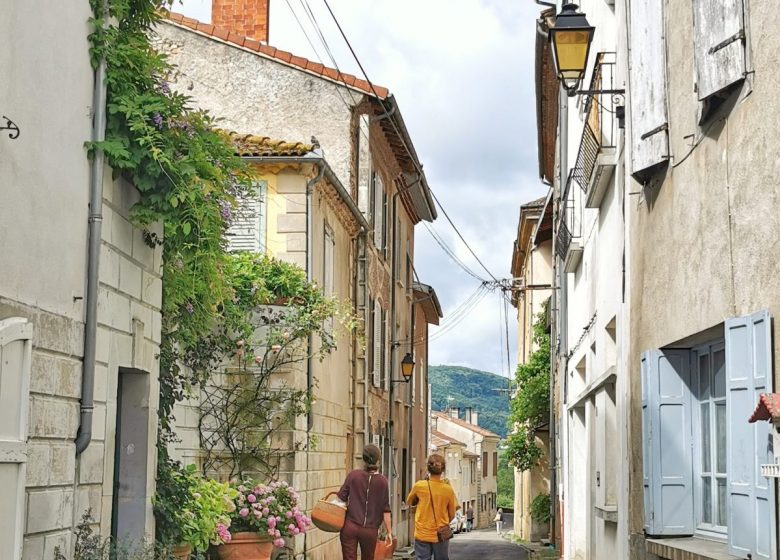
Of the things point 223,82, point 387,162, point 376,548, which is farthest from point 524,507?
point 376,548

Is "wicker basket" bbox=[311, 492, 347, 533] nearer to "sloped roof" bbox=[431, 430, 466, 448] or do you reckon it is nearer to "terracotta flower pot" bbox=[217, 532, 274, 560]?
"terracotta flower pot" bbox=[217, 532, 274, 560]

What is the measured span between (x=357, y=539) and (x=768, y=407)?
6.57m

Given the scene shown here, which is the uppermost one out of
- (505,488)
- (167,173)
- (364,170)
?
(364,170)

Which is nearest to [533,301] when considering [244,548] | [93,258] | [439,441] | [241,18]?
[241,18]

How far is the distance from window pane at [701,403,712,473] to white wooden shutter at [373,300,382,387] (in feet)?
49.9

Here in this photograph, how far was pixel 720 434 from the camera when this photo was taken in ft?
25.7

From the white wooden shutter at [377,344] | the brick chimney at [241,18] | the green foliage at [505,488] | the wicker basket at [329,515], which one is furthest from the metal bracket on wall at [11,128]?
the green foliage at [505,488]

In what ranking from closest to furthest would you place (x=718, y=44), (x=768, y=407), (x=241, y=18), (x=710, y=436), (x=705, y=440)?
(x=768, y=407) → (x=718, y=44) → (x=710, y=436) → (x=705, y=440) → (x=241, y=18)

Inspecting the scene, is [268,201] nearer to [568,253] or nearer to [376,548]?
[568,253]

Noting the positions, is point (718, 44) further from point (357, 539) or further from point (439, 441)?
point (439, 441)

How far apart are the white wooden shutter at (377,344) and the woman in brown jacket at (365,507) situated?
12136 mm

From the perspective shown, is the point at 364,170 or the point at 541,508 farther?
the point at 541,508

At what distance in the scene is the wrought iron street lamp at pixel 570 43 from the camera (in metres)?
8.98

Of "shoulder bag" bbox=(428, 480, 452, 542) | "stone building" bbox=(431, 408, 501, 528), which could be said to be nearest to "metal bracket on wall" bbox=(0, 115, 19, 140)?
"shoulder bag" bbox=(428, 480, 452, 542)
